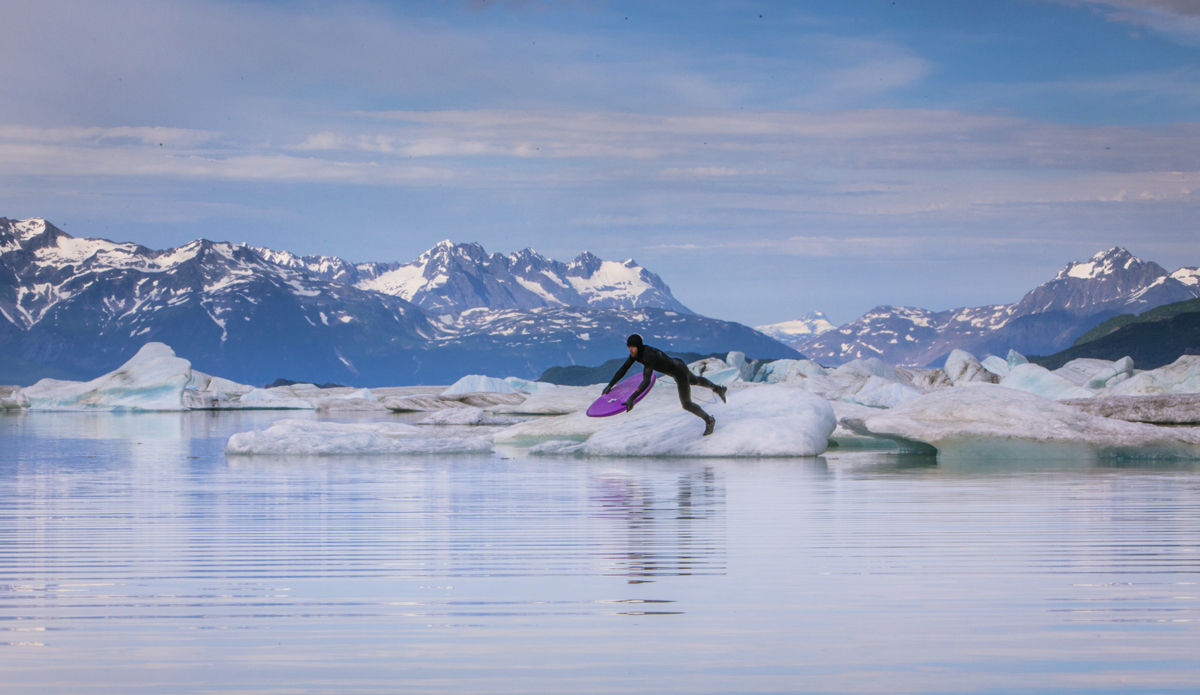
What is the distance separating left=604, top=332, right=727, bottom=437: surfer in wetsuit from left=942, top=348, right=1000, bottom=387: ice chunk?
4224 centimetres

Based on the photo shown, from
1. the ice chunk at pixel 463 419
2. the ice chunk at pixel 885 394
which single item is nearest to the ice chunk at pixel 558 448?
the ice chunk at pixel 463 419

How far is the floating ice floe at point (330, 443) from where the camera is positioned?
20828mm

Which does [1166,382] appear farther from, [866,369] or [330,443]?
[330,443]

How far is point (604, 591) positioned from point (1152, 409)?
2069 cm

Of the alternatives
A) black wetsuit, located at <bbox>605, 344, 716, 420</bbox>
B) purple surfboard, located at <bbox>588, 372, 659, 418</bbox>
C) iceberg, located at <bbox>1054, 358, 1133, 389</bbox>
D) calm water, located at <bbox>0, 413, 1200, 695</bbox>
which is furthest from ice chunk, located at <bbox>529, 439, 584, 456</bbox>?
iceberg, located at <bbox>1054, 358, 1133, 389</bbox>

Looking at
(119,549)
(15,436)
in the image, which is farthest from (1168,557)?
(15,436)

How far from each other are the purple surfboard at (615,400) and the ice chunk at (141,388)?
50.8 meters

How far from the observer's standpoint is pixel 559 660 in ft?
16.0

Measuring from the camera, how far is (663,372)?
17078mm

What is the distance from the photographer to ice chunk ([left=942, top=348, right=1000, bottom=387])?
57.8 m

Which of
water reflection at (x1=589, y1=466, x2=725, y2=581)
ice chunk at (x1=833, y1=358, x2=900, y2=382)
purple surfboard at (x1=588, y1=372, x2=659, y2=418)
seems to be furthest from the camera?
ice chunk at (x1=833, y1=358, x2=900, y2=382)

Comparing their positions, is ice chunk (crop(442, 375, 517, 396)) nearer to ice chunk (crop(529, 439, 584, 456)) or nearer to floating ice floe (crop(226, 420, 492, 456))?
floating ice floe (crop(226, 420, 492, 456))

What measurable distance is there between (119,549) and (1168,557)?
776 centimetres

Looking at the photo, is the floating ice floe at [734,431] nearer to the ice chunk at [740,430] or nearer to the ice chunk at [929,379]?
the ice chunk at [740,430]
